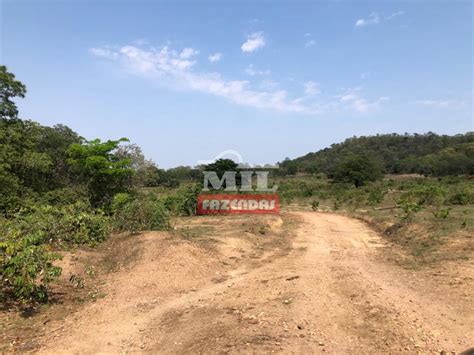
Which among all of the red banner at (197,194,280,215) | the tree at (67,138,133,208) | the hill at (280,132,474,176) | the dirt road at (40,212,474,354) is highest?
the hill at (280,132,474,176)

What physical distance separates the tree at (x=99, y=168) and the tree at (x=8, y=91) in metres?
4.34

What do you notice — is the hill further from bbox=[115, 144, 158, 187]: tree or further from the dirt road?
the dirt road

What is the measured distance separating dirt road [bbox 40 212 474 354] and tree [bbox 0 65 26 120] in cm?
1182

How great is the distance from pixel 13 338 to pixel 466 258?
26.2 ft

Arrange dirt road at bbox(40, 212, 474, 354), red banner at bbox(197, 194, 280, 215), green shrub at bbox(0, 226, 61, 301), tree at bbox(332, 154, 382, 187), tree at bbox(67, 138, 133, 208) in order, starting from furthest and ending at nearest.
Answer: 1. tree at bbox(332, 154, 382, 187)
2. red banner at bbox(197, 194, 280, 215)
3. tree at bbox(67, 138, 133, 208)
4. green shrub at bbox(0, 226, 61, 301)
5. dirt road at bbox(40, 212, 474, 354)

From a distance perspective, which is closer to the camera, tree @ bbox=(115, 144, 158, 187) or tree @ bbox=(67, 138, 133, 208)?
tree @ bbox=(67, 138, 133, 208)

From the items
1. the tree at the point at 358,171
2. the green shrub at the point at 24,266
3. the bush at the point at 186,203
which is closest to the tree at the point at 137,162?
the bush at the point at 186,203

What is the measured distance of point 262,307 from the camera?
15.5 ft

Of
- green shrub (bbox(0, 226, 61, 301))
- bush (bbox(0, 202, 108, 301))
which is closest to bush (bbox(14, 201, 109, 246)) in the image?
bush (bbox(0, 202, 108, 301))

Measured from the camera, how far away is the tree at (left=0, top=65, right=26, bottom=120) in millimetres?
15227

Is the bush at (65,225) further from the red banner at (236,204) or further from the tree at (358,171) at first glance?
the tree at (358,171)

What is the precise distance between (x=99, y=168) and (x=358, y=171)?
2820cm

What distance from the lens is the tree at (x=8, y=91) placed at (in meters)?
15.2

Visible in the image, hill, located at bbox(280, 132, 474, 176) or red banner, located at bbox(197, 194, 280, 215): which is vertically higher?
hill, located at bbox(280, 132, 474, 176)
